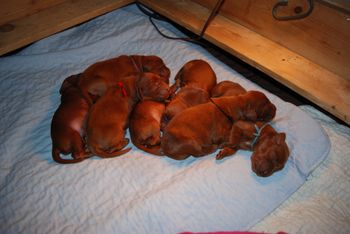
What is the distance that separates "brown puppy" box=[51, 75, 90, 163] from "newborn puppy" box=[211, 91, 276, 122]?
68cm

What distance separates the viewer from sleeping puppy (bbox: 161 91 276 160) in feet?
5.04

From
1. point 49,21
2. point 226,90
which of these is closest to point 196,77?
point 226,90

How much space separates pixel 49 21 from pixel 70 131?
115 cm

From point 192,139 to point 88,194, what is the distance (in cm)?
57

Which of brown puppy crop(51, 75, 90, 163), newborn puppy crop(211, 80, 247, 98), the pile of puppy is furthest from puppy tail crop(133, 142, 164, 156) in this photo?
newborn puppy crop(211, 80, 247, 98)

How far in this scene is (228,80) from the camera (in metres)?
2.05

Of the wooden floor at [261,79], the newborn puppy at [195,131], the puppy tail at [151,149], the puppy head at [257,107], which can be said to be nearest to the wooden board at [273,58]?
the wooden floor at [261,79]

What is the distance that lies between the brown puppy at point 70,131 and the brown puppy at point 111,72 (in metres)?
0.13

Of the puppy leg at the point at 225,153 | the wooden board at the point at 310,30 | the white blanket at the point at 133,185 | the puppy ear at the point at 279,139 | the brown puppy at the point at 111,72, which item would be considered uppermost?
the wooden board at the point at 310,30

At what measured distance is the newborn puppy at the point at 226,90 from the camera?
5.92 ft

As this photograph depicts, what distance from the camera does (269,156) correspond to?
1.52 meters

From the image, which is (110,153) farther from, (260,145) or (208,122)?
(260,145)

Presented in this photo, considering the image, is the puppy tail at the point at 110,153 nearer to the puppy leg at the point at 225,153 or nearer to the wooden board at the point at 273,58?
the puppy leg at the point at 225,153

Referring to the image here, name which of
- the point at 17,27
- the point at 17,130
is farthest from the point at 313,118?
the point at 17,27
